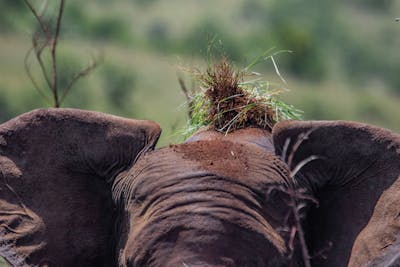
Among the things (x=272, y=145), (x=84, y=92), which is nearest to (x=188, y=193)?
(x=272, y=145)

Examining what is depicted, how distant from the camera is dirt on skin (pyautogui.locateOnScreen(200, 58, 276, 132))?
5.73 meters

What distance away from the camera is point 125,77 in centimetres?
4350

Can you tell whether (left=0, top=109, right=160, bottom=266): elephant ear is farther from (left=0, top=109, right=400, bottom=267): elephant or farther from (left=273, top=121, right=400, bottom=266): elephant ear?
(left=273, top=121, right=400, bottom=266): elephant ear

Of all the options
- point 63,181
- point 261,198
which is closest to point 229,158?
point 261,198

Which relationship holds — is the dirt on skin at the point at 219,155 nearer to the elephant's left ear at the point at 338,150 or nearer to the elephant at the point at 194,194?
the elephant at the point at 194,194

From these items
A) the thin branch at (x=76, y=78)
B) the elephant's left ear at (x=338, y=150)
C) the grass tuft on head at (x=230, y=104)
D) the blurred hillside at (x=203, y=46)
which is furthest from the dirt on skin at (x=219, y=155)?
the blurred hillside at (x=203, y=46)

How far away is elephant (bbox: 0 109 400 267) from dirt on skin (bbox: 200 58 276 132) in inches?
3.6

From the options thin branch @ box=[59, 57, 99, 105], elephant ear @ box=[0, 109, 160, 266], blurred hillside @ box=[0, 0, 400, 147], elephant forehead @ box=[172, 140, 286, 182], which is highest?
elephant forehead @ box=[172, 140, 286, 182]

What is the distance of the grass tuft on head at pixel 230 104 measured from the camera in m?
5.74

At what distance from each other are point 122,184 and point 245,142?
1.75 ft

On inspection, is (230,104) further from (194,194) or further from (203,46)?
(203,46)

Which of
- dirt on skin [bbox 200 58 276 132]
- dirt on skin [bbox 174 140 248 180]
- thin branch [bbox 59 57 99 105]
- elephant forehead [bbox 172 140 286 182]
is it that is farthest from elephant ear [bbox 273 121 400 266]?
thin branch [bbox 59 57 99 105]

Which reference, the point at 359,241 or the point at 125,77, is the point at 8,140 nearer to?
the point at 359,241

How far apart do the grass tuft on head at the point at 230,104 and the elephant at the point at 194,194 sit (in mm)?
93
